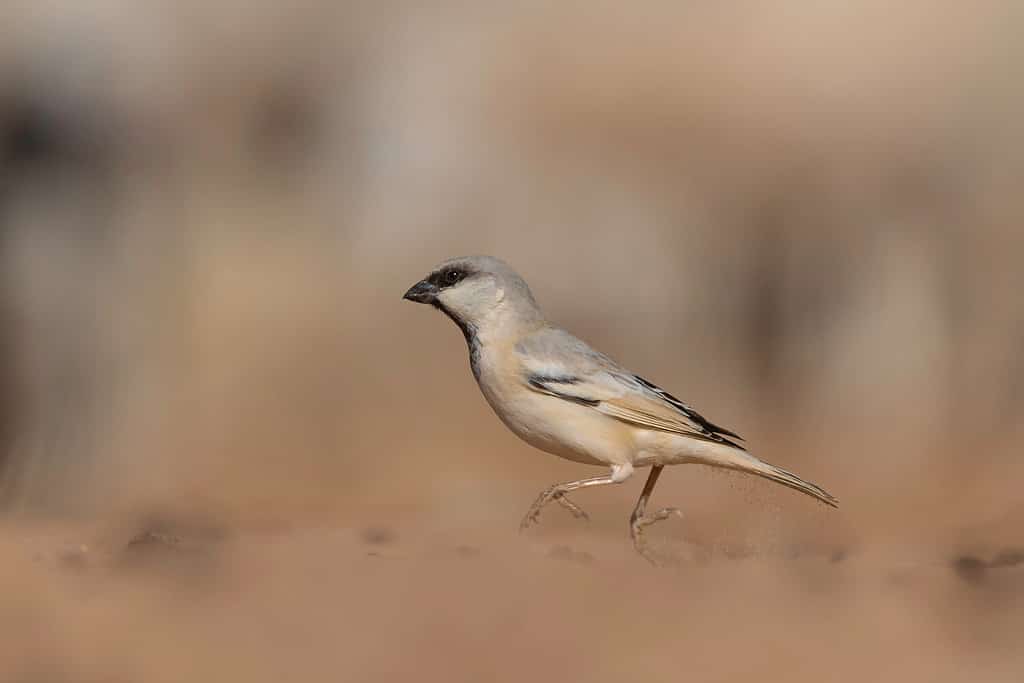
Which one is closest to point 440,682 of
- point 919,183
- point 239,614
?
point 239,614

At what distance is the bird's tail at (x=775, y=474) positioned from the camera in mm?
6094

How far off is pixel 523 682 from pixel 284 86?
10.2 m

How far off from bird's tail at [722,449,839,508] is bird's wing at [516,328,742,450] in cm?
10

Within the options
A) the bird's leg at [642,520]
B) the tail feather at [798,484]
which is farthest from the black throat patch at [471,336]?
the tail feather at [798,484]

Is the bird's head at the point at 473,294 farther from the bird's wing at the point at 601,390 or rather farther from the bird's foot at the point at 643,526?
the bird's foot at the point at 643,526

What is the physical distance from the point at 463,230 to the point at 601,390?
8.08 m

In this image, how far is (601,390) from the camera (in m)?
6.41

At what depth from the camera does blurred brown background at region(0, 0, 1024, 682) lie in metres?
13.9

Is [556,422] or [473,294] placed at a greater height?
[473,294]

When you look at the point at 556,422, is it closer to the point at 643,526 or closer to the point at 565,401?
the point at 565,401

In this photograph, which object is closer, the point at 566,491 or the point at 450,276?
the point at 566,491

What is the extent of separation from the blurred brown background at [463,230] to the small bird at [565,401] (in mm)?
6821

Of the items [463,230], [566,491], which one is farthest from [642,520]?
[463,230]

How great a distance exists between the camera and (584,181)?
47.5 ft
